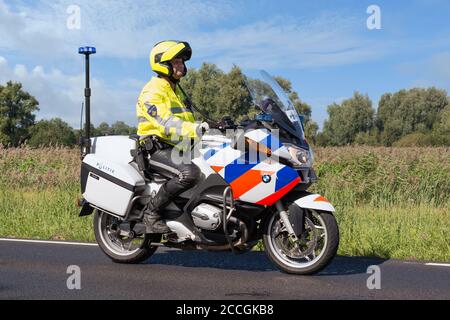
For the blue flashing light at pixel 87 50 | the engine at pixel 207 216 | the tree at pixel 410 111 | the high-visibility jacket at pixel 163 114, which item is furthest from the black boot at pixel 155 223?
the tree at pixel 410 111

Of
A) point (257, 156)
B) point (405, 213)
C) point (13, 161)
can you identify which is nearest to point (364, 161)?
point (405, 213)

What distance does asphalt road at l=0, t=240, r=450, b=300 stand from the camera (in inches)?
219

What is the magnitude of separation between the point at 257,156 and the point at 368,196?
8.87 metres

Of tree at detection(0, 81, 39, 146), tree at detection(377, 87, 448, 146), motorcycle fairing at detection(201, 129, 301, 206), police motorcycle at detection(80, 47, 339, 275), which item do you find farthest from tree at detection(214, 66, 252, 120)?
tree at detection(0, 81, 39, 146)

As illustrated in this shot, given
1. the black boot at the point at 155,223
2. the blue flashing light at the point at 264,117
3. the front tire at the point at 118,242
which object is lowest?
the front tire at the point at 118,242

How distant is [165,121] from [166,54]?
70 centimetres

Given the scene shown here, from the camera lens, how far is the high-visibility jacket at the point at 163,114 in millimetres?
6480

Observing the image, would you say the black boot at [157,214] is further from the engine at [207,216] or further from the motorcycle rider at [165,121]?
the engine at [207,216]

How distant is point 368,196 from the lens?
14539 millimetres

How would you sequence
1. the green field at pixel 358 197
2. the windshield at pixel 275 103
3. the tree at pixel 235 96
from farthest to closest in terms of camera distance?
the green field at pixel 358 197
the tree at pixel 235 96
the windshield at pixel 275 103

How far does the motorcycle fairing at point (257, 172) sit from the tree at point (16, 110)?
71.1m

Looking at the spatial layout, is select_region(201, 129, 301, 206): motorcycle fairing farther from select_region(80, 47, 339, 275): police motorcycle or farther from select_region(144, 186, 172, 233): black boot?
select_region(144, 186, 172, 233): black boot

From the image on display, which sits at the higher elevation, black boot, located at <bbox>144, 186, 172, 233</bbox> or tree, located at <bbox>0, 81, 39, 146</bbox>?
tree, located at <bbox>0, 81, 39, 146</bbox>
